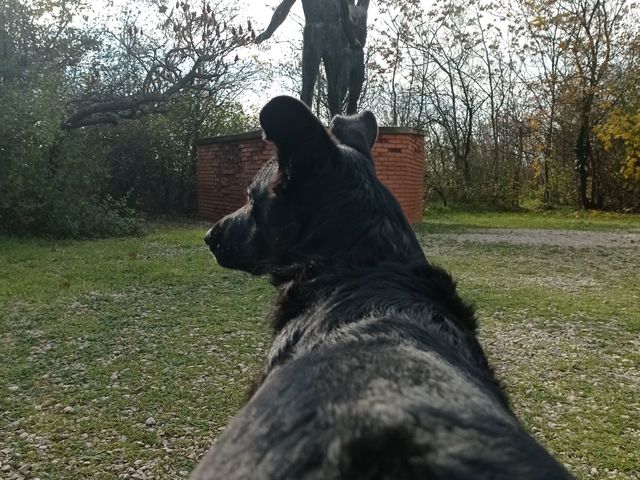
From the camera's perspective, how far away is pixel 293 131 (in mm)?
1910

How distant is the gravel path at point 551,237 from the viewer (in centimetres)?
1195

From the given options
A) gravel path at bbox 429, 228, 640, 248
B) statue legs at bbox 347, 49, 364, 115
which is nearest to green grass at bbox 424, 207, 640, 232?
gravel path at bbox 429, 228, 640, 248

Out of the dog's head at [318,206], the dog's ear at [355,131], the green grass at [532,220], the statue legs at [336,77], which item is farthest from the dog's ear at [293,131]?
the green grass at [532,220]

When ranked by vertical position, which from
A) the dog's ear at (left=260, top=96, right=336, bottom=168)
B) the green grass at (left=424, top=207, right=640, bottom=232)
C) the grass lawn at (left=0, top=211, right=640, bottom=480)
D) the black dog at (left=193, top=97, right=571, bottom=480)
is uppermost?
the dog's ear at (left=260, top=96, right=336, bottom=168)

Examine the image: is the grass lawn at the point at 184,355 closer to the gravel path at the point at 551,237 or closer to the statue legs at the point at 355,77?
the gravel path at the point at 551,237

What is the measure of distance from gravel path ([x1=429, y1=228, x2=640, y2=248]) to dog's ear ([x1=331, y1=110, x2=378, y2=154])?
9814 mm

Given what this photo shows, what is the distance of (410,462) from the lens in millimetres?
812

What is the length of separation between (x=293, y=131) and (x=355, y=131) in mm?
635

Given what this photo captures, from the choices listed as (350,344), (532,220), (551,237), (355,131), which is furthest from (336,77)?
(532,220)

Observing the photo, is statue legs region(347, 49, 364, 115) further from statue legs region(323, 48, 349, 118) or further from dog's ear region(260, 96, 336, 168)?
dog's ear region(260, 96, 336, 168)

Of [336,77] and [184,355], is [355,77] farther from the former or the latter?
[184,355]

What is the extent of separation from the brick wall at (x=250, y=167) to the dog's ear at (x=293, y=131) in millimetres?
10409

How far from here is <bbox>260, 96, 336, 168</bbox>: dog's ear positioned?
5.98 ft

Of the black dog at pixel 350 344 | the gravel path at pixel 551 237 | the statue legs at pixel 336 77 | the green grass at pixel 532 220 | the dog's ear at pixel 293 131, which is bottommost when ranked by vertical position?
the gravel path at pixel 551 237
